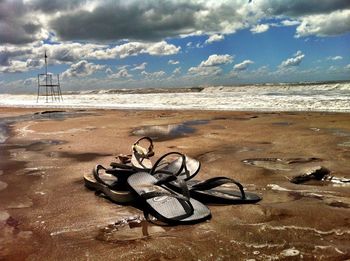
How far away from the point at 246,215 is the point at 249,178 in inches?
59.9

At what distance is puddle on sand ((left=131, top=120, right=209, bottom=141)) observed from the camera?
363 inches

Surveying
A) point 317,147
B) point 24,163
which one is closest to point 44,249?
point 24,163

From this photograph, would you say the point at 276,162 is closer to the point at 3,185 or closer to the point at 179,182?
the point at 179,182

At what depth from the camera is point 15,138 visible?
368 inches

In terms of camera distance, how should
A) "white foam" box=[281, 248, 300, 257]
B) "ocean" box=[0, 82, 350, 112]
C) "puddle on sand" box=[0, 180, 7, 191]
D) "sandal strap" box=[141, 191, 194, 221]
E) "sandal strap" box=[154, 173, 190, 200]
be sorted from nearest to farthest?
"white foam" box=[281, 248, 300, 257] < "sandal strap" box=[141, 191, 194, 221] < "sandal strap" box=[154, 173, 190, 200] < "puddle on sand" box=[0, 180, 7, 191] < "ocean" box=[0, 82, 350, 112]

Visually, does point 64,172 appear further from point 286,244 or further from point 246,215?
point 286,244

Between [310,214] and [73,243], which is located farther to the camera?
[310,214]

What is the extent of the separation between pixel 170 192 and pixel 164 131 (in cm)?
644

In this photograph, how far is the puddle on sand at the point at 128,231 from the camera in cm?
305

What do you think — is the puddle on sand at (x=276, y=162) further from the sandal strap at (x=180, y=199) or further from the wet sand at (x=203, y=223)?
the sandal strap at (x=180, y=199)

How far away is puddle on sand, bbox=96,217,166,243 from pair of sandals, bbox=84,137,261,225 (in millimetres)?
130

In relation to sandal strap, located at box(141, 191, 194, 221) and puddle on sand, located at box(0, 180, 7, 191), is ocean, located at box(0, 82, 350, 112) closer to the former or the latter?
sandal strap, located at box(141, 191, 194, 221)

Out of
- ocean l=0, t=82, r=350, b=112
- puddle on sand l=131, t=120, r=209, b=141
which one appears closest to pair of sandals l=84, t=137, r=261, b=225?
puddle on sand l=131, t=120, r=209, b=141

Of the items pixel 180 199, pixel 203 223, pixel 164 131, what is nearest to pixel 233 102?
pixel 164 131
